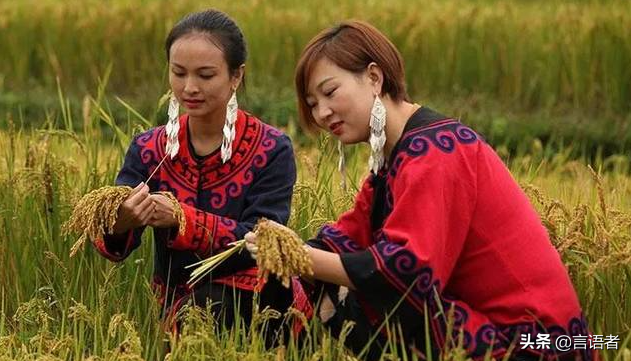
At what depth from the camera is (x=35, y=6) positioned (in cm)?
856

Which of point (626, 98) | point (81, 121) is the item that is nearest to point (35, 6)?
point (81, 121)

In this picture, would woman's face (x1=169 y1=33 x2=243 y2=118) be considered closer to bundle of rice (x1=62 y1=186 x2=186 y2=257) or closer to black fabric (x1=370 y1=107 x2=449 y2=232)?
bundle of rice (x1=62 y1=186 x2=186 y2=257)

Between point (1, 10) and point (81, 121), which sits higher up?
point (1, 10)

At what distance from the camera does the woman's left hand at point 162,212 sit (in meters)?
3.11

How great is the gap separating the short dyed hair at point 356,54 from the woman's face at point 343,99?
0.02 meters

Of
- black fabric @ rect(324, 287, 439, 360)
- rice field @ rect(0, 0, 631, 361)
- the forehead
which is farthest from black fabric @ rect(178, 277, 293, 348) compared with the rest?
rice field @ rect(0, 0, 631, 361)

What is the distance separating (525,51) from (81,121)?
246 centimetres

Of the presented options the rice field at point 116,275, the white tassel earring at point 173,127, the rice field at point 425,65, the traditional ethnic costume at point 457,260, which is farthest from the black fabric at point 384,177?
the rice field at point 425,65

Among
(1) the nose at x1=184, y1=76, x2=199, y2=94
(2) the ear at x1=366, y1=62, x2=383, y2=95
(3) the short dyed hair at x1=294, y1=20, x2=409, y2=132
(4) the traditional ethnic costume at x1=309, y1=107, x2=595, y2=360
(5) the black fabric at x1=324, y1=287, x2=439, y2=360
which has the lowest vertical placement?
(5) the black fabric at x1=324, y1=287, x2=439, y2=360

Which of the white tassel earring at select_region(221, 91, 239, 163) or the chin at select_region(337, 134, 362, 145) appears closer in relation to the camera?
the chin at select_region(337, 134, 362, 145)

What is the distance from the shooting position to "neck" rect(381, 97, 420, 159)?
117 inches

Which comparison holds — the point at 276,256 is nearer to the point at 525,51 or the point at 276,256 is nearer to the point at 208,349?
the point at 208,349

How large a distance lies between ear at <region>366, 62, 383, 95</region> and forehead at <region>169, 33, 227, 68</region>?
0.47 m

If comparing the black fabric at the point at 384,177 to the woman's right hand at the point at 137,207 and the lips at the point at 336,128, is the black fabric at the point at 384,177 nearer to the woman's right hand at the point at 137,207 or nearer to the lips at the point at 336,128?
the lips at the point at 336,128
